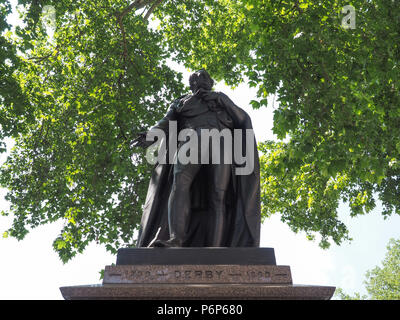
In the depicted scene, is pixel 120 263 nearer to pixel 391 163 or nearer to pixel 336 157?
pixel 336 157

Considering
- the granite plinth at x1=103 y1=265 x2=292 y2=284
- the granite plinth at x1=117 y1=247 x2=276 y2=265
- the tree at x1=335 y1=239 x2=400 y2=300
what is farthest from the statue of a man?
the tree at x1=335 y1=239 x2=400 y2=300

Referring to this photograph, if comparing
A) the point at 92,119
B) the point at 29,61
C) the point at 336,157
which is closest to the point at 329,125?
the point at 336,157

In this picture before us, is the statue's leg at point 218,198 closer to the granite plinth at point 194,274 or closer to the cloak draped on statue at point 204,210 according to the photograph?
the cloak draped on statue at point 204,210

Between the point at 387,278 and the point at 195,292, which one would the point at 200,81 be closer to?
the point at 195,292

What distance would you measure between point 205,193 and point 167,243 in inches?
39.8

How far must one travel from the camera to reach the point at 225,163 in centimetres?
510

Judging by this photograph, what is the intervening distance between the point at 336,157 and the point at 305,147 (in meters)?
0.84

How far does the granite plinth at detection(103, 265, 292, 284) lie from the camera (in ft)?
12.7

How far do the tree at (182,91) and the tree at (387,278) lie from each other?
1492 centimetres

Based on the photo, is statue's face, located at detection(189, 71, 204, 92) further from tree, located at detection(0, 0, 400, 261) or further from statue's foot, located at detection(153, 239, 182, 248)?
tree, located at detection(0, 0, 400, 261)

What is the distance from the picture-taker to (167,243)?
4.45 meters

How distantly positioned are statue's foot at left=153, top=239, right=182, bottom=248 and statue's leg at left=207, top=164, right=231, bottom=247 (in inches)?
17.2

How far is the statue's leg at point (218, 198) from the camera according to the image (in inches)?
188

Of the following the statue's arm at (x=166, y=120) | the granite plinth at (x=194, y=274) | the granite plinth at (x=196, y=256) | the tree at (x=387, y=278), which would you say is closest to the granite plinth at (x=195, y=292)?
the granite plinth at (x=194, y=274)
